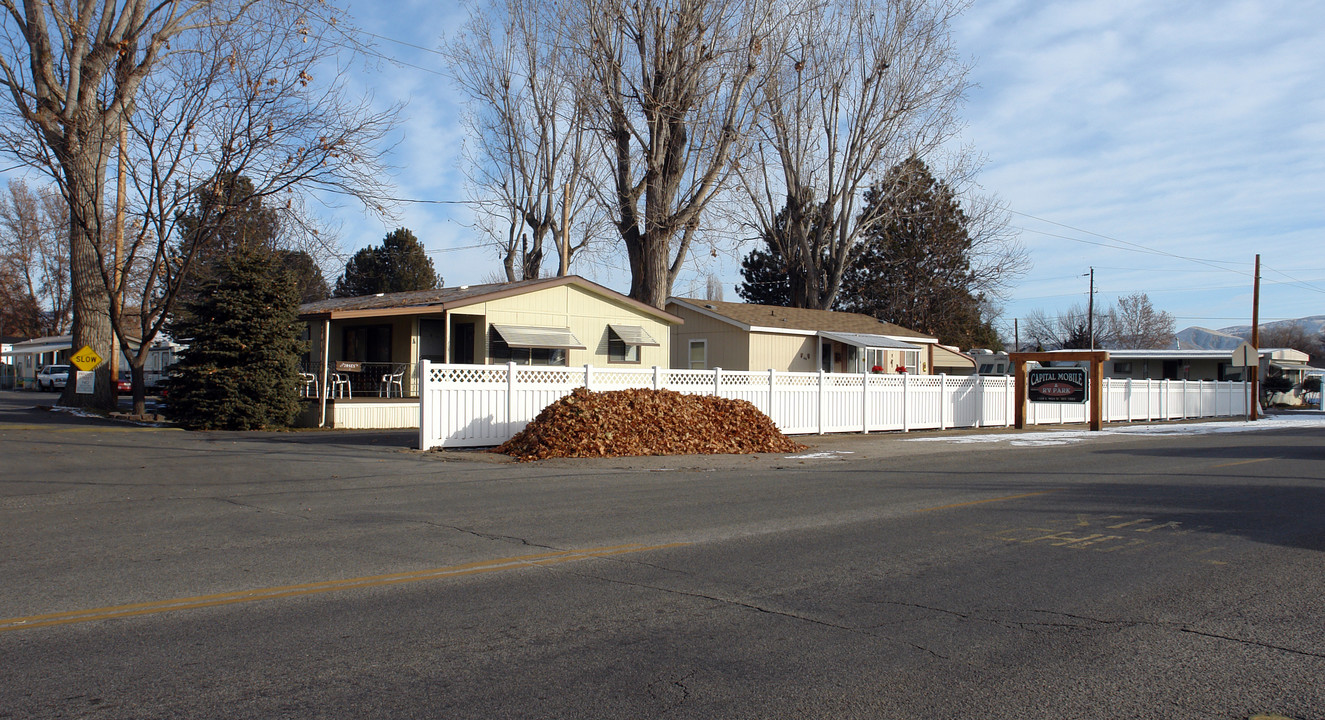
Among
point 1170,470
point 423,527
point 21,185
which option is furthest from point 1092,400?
point 21,185

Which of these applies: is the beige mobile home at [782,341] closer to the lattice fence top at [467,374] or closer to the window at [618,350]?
the window at [618,350]

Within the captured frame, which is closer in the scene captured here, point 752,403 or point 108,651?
point 108,651

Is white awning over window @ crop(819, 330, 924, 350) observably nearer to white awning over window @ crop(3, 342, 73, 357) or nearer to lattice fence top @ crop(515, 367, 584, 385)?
lattice fence top @ crop(515, 367, 584, 385)

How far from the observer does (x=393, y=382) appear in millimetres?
23516

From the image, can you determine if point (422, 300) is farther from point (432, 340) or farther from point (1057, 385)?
point (1057, 385)

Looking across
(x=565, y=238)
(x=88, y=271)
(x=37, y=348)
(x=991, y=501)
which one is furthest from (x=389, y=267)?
(x=991, y=501)

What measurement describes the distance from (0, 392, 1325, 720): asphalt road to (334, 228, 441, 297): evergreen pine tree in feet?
144

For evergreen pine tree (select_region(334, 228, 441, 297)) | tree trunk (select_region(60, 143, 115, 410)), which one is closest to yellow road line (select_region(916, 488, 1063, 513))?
tree trunk (select_region(60, 143, 115, 410))

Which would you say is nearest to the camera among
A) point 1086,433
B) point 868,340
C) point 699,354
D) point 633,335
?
point 1086,433

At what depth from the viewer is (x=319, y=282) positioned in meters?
52.2

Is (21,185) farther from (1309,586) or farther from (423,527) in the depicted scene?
(1309,586)

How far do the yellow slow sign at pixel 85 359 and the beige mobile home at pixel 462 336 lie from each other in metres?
5.28

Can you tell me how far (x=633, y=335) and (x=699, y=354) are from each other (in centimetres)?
658

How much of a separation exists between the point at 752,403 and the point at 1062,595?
40.8 ft
